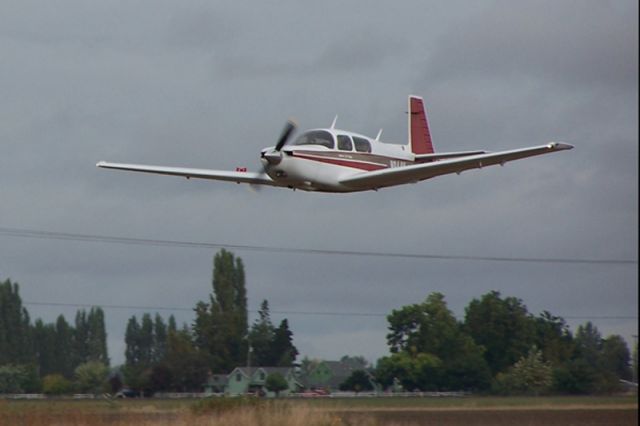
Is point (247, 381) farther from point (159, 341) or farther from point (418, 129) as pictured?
point (418, 129)

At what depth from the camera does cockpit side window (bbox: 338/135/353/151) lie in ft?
119

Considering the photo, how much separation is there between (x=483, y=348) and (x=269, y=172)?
12.1 m

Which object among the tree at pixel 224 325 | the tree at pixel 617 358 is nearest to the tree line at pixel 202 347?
the tree at pixel 224 325

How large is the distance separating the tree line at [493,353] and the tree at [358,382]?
1.64 ft

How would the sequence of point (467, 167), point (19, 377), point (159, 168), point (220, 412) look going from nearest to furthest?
point (220, 412) → point (19, 377) → point (467, 167) → point (159, 168)

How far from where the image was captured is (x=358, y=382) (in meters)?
42.6

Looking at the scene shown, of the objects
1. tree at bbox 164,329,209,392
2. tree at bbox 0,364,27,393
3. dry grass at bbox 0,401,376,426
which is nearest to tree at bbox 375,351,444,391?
tree at bbox 164,329,209,392

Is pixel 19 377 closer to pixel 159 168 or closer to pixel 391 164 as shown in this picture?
pixel 159 168

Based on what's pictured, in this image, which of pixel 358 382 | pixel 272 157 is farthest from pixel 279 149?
pixel 358 382

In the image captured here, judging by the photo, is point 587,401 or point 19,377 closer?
point 19,377

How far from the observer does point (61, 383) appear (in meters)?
35.6

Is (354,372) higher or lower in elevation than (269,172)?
lower

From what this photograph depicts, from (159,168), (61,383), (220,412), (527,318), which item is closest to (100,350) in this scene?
(61,383)

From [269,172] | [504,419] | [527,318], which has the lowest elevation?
[504,419]
